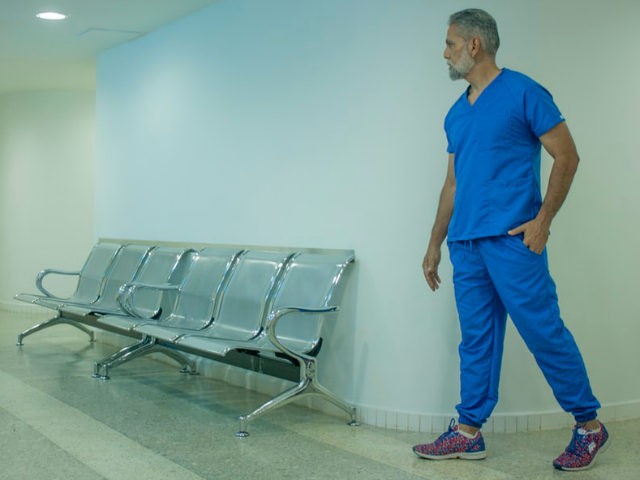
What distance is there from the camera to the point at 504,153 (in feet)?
10.5

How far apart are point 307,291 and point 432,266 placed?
81 centimetres

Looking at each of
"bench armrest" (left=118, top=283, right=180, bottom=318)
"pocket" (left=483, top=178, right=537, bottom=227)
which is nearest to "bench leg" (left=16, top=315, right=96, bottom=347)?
"bench armrest" (left=118, top=283, right=180, bottom=318)

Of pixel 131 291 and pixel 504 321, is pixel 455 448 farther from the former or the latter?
pixel 131 291

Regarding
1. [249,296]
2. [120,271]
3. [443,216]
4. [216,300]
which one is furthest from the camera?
[120,271]

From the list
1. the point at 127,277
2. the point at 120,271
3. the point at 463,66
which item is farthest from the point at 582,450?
the point at 120,271

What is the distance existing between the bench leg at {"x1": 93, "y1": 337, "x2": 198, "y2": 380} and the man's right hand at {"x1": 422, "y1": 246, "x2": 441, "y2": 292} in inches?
88.3

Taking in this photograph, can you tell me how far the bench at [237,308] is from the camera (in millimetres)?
3984

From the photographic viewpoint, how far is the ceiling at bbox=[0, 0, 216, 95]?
548 cm

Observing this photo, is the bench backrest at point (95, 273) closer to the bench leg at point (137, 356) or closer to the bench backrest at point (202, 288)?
the bench leg at point (137, 356)

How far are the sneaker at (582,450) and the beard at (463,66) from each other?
136 cm

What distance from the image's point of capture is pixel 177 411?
426 cm

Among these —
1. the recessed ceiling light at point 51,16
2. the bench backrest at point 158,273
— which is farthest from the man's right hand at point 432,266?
the recessed ceiling light at point 51,16

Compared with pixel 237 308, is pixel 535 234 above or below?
above

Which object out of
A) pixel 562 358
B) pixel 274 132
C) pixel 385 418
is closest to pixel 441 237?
pixel 562 358
